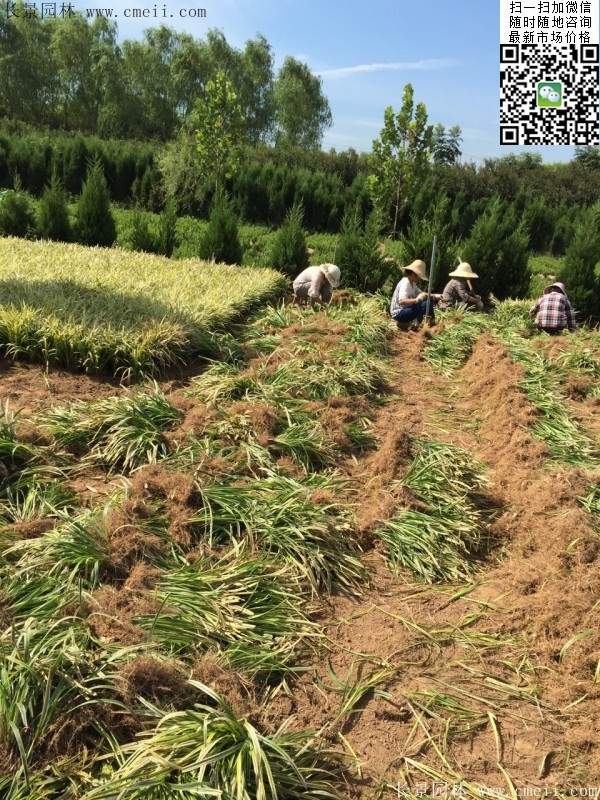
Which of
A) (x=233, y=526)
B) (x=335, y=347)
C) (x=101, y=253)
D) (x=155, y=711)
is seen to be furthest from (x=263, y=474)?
(x=101, y=253)

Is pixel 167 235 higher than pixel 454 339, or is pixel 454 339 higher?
pixel 167 235

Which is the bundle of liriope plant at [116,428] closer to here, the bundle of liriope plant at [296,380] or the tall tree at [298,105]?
the bundle of liriope plant at [296,380]

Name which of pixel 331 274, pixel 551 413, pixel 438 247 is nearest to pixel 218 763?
pixel 551 413

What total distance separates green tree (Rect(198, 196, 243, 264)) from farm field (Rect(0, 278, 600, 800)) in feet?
22.1

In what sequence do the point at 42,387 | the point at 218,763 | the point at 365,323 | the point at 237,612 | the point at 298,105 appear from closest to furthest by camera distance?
the point at 218,763
the point at 237,612
the point at 42,387
the point at 365,323
the point at 298,105

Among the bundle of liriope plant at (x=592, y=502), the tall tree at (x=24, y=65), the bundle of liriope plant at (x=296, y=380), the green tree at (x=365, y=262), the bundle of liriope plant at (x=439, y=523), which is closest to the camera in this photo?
the bundle of liriope plant at (x=439, y=523)

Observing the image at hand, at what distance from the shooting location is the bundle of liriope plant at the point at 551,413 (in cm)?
438

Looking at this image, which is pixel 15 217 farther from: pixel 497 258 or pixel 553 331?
pixel 553 331

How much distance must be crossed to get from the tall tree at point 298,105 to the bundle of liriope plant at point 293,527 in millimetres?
36753

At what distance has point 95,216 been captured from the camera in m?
11.6

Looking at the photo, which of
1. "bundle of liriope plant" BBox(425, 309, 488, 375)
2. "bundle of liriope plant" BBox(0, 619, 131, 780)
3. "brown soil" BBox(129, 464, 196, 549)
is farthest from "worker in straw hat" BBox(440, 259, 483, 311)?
"bundle of liriope plant" BBox(0, 619, 131, 780)

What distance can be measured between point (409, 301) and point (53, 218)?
7.36 meters

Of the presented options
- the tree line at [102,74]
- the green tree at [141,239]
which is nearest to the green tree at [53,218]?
the green tree at [141,239]

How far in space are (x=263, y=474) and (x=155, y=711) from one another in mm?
1848
